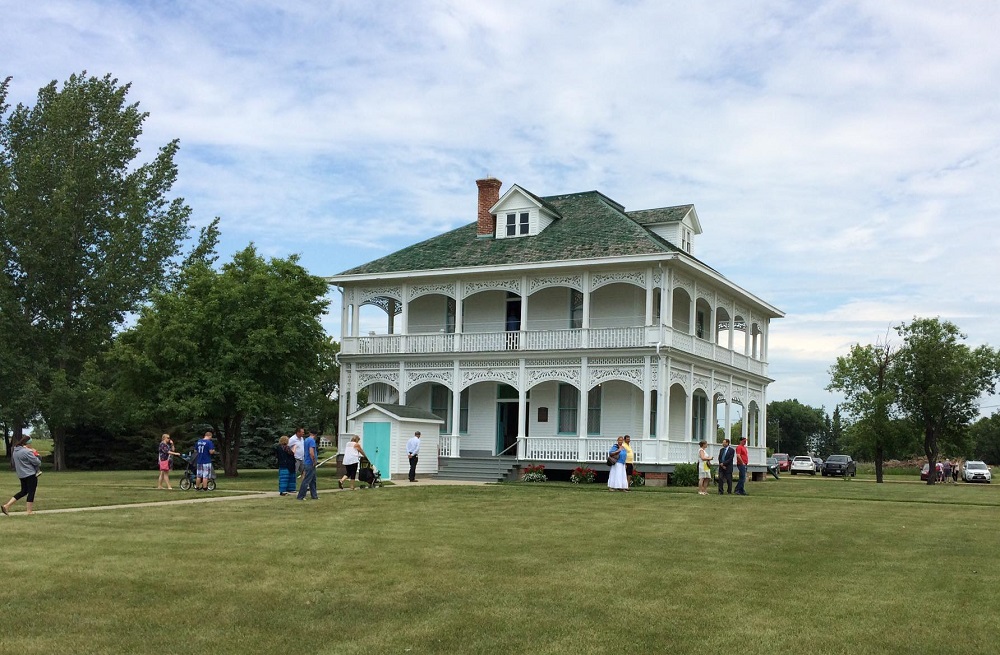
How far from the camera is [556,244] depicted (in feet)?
120

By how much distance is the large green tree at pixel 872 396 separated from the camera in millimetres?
50500

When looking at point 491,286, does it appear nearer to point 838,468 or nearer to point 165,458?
point 165,458

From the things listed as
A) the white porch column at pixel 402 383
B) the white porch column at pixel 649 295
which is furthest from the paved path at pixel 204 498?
the white porch column at pixel 649 295

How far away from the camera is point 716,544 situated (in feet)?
48.5

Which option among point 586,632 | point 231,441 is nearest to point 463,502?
point 586,632

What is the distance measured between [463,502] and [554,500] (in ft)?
7.63

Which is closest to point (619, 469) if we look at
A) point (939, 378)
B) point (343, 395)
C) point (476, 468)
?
point (476, 468)

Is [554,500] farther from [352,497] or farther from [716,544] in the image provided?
[716,544]

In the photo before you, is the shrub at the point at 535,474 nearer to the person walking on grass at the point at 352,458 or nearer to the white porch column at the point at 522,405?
the white porch column at the point at 522,405

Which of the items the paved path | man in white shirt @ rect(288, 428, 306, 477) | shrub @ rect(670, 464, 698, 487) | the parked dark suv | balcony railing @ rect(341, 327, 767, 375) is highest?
balcony railing @ rect(341, 327, 767, 375)

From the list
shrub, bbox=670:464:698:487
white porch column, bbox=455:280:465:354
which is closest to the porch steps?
white porch column, bbox=455:280:465:354

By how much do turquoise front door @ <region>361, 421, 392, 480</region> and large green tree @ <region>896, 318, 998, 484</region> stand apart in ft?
91.2

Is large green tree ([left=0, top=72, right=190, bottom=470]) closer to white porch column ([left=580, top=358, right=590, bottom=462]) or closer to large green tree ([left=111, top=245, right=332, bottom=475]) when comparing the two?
large green tree ([left=111, top=245, right=332, bottom=475])

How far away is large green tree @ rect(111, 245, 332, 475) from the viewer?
109 feet
